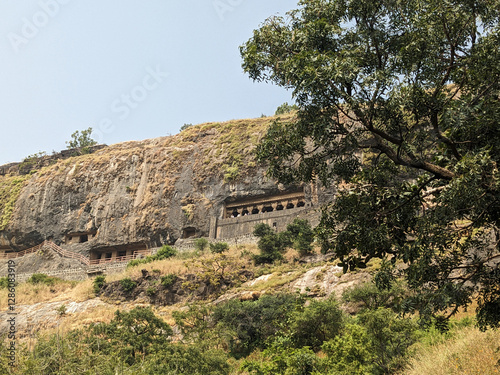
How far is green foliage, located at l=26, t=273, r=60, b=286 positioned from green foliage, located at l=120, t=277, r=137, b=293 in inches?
314

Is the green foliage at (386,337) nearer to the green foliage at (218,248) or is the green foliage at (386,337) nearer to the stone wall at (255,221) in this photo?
the green foliage at (218,248)

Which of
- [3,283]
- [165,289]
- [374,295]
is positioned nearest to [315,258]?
[165,289]

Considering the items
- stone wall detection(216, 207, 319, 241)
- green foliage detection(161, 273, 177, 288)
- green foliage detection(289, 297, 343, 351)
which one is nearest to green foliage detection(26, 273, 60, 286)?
green foliage detection(161, 273, 177, 288)

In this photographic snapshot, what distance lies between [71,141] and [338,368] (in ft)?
209

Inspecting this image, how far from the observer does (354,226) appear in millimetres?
8516

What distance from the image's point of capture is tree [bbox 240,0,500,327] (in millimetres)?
7730

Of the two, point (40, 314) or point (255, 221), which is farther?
point (255, 221)

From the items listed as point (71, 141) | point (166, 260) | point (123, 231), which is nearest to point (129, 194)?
point (123, 231)

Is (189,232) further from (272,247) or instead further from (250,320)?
(250,320)

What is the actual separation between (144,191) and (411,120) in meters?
40.1

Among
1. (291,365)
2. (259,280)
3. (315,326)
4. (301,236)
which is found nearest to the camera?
(291,365)

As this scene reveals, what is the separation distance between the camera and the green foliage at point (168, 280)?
2969cm

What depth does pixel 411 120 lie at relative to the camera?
8.84 meters

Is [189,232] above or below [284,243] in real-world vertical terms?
above
